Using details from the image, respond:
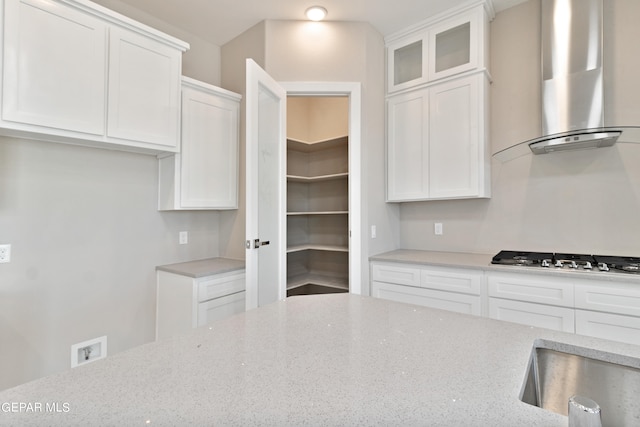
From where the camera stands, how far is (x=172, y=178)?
96.1 inches

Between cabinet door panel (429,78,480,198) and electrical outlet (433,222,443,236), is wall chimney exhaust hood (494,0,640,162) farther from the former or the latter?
electrical outlet (433,222,443,236)

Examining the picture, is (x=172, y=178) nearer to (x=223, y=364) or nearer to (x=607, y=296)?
(x=223, y=364)

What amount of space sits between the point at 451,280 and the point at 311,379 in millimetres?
1849

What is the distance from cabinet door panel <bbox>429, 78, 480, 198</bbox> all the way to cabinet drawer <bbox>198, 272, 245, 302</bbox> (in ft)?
5.75

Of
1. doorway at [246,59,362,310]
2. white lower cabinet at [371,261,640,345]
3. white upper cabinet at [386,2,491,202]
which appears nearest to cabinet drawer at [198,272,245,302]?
doorway at [246,59,362,310]

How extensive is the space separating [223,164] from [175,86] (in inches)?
27.0

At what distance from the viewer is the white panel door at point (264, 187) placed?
2084 millimetres

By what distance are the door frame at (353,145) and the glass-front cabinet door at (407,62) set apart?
0.51 meters

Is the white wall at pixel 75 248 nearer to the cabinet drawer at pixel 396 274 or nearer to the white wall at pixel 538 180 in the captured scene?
the cabinet drawer at pixel 396 274

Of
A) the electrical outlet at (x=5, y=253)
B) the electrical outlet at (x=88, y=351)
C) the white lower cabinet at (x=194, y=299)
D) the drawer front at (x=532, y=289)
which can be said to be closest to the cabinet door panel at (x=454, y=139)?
the drawer front at (x=532, y=289)

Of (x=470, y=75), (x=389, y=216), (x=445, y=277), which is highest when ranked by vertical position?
(x=470, y=75)

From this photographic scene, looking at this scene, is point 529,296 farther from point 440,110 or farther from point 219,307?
point 219,307

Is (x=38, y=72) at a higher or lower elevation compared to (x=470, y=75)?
lower

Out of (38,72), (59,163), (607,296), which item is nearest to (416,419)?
(607,296)
